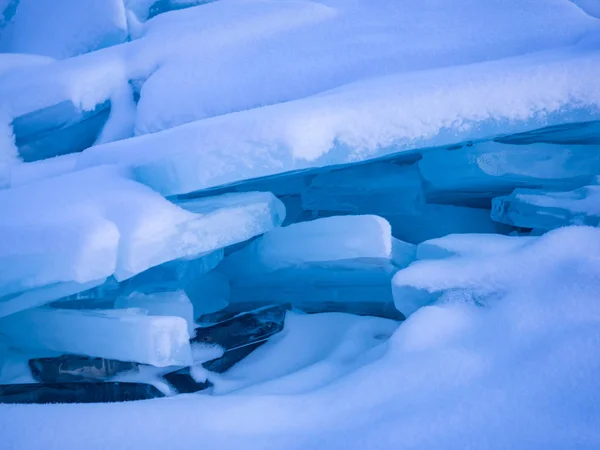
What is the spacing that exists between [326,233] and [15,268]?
93cm

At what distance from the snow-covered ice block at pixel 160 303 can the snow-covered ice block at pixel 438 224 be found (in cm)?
103

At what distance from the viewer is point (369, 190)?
2.04 meters

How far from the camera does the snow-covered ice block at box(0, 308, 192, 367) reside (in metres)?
1.26

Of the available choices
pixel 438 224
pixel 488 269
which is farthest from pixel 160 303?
pixel 438 224

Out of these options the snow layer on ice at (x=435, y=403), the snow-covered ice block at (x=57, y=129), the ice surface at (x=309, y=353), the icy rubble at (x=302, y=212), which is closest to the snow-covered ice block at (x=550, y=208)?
the icy rubble at (x=302, y=212)

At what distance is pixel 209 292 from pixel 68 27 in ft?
6.87

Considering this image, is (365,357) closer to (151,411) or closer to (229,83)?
(151,411)

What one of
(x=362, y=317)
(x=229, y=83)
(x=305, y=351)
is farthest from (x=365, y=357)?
(x=229, y=83)

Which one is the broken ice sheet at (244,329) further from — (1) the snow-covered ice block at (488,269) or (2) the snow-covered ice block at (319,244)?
(1) the snow-covered ice block at (488,269)

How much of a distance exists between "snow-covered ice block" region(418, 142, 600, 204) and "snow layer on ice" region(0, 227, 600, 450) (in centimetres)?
74

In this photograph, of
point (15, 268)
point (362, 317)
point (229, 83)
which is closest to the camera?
point (15, 268)

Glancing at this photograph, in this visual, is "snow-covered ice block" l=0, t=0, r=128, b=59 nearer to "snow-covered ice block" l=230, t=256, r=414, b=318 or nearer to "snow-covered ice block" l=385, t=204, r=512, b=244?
"snow-covered ice block" l=230, t=256, r=414, b=318

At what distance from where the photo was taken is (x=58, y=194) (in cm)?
144

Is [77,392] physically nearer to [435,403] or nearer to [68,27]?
[435,403]
